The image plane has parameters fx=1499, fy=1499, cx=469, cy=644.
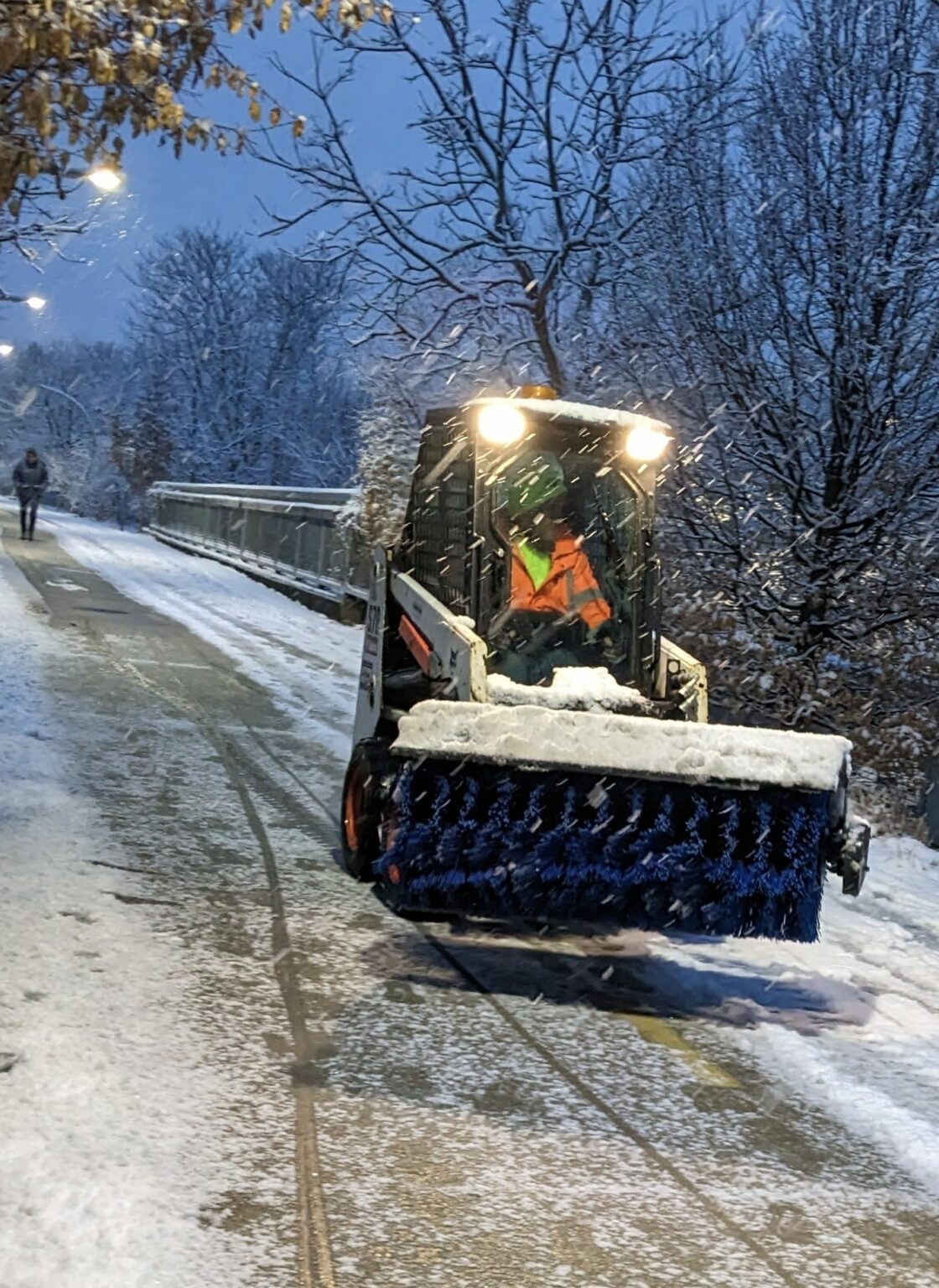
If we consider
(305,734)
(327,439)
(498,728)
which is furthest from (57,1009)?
(327,439)

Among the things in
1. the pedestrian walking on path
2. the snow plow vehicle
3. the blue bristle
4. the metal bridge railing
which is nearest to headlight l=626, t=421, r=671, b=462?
the snow plow vehicle

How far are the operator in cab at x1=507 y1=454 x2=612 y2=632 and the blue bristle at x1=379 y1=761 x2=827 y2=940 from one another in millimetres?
1475

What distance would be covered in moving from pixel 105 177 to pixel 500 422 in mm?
2050

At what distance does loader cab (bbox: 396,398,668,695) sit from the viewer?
23.1ft

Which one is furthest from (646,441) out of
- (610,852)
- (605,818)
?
(610,852)

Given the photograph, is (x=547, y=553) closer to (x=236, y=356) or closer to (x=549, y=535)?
(x=549, y=535)

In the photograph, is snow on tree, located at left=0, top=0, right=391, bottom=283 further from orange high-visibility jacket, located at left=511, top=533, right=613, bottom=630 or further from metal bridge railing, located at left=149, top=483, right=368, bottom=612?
metal bridge railing, located at left=149, top=483, right=368, bottom=612

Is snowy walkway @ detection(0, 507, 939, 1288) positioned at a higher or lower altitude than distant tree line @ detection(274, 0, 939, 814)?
lower

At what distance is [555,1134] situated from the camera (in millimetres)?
4477

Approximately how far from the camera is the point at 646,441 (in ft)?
23.8

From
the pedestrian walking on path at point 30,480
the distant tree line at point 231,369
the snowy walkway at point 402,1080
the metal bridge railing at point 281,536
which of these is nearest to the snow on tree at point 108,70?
the snowy walkway at point 402,1080

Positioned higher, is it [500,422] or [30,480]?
[500,422]

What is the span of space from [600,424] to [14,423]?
9378 cm

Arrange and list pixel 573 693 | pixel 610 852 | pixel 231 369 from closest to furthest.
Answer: pixel 610 852
pixel 573 693
pixel 231 369
